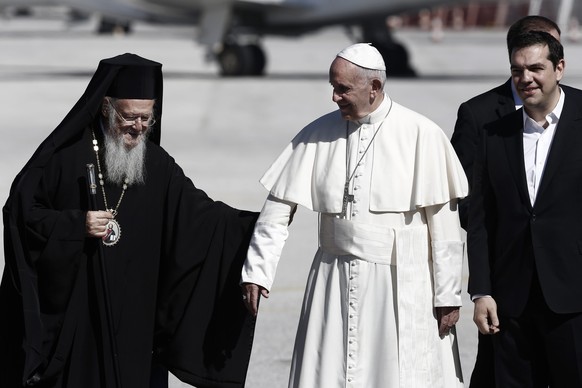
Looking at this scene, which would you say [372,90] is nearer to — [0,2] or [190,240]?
[190,240]

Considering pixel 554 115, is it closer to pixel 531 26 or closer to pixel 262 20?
pixel 531 26

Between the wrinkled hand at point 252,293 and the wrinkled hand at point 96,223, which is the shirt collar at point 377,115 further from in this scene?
the wrinkled hand at point 96,223

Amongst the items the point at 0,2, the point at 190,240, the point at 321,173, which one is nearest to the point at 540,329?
the point at 321,173

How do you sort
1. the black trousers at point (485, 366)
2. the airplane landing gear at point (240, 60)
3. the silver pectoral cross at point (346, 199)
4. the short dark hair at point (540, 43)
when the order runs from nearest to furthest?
1. the short dark hair at point (540, 43)
2. the silver pectoral cross at point (346, 199)
3. the black trousers at point (485, 366)
4. the airplane landing gear at point (240, 60)

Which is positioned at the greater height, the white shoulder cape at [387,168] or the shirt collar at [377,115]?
the shirt collar at [377,115]

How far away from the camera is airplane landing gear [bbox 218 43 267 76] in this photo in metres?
26.5

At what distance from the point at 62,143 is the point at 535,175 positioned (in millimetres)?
1817

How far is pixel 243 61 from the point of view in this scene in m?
26.5

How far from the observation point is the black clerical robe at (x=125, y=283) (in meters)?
4.85

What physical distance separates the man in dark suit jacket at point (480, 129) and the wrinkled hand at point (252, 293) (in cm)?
86

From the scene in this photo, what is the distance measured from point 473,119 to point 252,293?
3.83 feet

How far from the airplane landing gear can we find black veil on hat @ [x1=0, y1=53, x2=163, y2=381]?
21.6 meters

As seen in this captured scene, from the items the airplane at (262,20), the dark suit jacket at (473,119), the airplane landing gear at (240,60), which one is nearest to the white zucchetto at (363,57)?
the dark suit jacket at (473,119)

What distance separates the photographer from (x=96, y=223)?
482 centimetres
